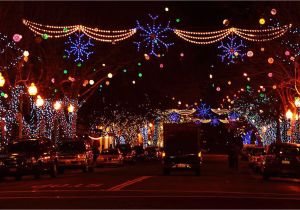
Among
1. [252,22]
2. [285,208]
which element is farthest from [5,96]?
[285,208]

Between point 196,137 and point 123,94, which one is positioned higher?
point 123,94

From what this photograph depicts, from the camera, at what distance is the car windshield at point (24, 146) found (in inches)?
1425

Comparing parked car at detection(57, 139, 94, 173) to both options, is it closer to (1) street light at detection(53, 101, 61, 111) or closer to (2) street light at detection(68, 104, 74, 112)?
(1) street light at detection(53, 101, 61, 111)

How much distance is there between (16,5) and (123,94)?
37650mm

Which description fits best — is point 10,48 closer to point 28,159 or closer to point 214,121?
point 28,159

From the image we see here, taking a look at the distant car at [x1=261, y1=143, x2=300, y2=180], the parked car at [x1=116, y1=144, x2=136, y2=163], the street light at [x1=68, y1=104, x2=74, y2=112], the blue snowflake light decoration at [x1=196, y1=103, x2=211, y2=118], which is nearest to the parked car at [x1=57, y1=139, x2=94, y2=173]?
the street light at [x1=68, y1=104, x2=74, y2=112]

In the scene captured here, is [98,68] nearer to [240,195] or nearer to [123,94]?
[123,94]

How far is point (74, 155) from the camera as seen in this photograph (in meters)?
42.3

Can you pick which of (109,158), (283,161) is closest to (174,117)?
(109,158)

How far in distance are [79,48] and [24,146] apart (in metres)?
12.1

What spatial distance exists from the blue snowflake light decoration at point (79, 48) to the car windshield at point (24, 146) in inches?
431

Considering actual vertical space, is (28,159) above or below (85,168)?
above

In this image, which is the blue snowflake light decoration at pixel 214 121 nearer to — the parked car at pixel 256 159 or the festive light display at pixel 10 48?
the parked car at pixel 256 159

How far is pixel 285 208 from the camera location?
1772 cm
